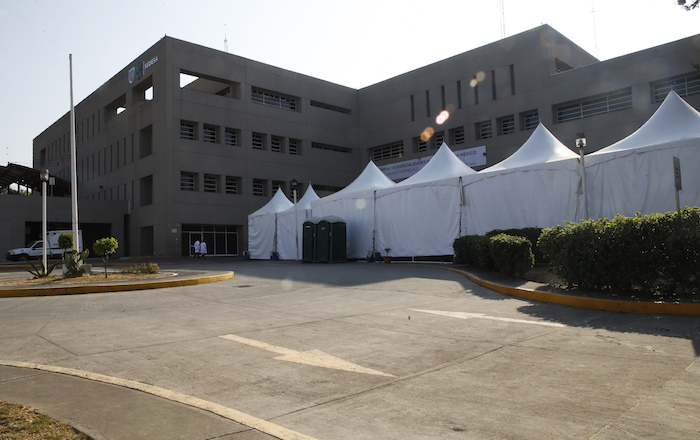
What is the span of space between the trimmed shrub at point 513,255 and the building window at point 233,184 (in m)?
31.0

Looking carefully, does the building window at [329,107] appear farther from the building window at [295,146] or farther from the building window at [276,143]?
the building window at [276,143]

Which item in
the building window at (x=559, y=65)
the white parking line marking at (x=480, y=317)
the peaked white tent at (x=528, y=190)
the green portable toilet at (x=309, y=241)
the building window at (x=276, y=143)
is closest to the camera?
the white parking line marking at (x=480, y=317)

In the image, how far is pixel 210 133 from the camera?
1538 inches

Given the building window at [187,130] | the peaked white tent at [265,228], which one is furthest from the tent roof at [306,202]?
the building window at [187,130]

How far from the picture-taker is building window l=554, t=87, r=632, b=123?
30.7 metres

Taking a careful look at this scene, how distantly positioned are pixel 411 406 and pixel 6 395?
3.17 metres

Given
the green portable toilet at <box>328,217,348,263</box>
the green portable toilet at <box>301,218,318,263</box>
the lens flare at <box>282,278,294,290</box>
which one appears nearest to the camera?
the lens flare at <box>282,278,294,290</box>

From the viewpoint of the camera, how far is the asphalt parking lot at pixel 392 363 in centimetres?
332

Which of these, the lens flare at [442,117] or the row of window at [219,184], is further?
the lens flare at [442,117]

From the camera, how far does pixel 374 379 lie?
4.44 m

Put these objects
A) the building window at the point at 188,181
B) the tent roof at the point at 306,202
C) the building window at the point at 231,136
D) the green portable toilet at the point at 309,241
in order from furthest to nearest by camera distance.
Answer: the building window at the point at 231,136 → the building window at the point at 188,181 → the tent roof at the point at 306,202 → the green portable toilet at the point at 309,241

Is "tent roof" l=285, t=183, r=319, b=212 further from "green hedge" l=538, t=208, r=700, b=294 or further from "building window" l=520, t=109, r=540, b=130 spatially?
"green hedge" l=538, t=208, r=700, b=294

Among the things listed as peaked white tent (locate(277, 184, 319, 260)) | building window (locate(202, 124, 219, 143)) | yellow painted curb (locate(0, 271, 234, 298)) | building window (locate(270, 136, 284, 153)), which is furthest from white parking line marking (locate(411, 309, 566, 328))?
building window (locate(270, 136, 284, 153))

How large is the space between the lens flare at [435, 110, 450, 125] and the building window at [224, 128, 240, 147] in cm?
1676
